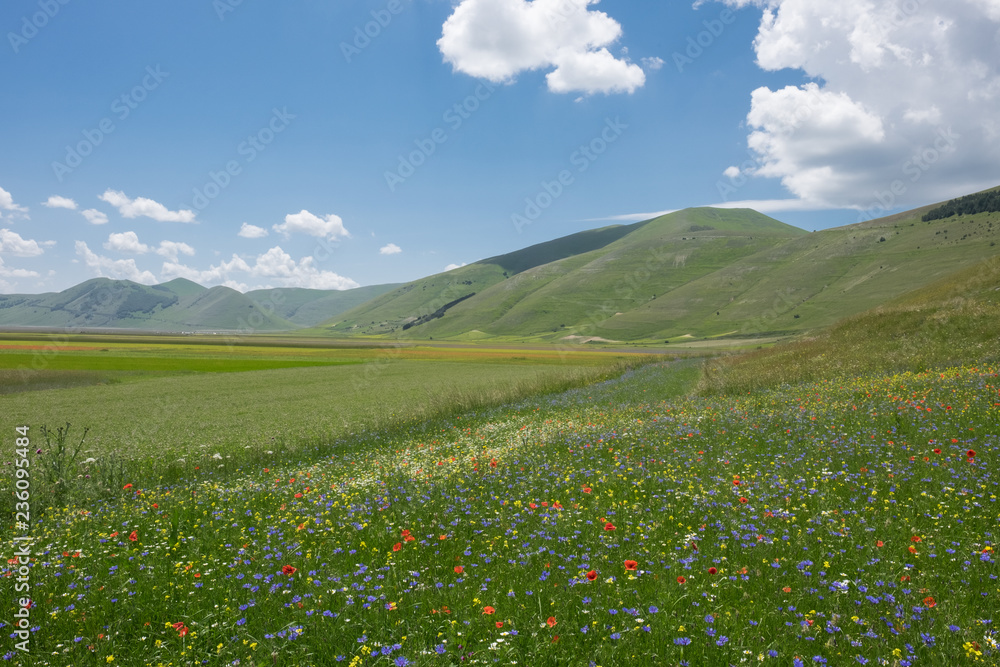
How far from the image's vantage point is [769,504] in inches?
284

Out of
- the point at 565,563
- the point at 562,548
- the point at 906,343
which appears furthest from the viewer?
the point at 906,343

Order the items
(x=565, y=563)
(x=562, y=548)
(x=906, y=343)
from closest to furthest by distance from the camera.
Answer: (x=565, y=563), (x=562, y=548), (x=906, y=343)

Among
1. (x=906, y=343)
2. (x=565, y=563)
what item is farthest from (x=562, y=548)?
(x=906, y=343)

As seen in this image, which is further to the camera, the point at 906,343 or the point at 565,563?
the point at 906,343

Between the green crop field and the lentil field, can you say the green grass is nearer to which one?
the green crop field

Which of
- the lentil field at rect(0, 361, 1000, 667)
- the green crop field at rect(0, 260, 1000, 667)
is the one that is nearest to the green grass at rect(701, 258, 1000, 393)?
the green crop field at rect(0, 260, 1000, 667)

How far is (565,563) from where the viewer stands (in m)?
5.88

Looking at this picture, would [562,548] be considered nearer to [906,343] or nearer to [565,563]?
[565,563]

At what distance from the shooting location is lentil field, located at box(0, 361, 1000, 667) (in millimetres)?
4371

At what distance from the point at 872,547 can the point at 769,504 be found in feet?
5.30

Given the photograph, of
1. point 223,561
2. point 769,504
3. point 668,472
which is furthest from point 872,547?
point 223,561

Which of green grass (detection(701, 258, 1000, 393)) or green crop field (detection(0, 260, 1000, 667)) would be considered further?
green grass (detection(701, 258, 1000, 393))

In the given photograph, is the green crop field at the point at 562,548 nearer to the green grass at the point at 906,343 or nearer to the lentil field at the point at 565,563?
the lentil field at the point at 565,563

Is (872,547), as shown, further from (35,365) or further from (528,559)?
(35,365)
